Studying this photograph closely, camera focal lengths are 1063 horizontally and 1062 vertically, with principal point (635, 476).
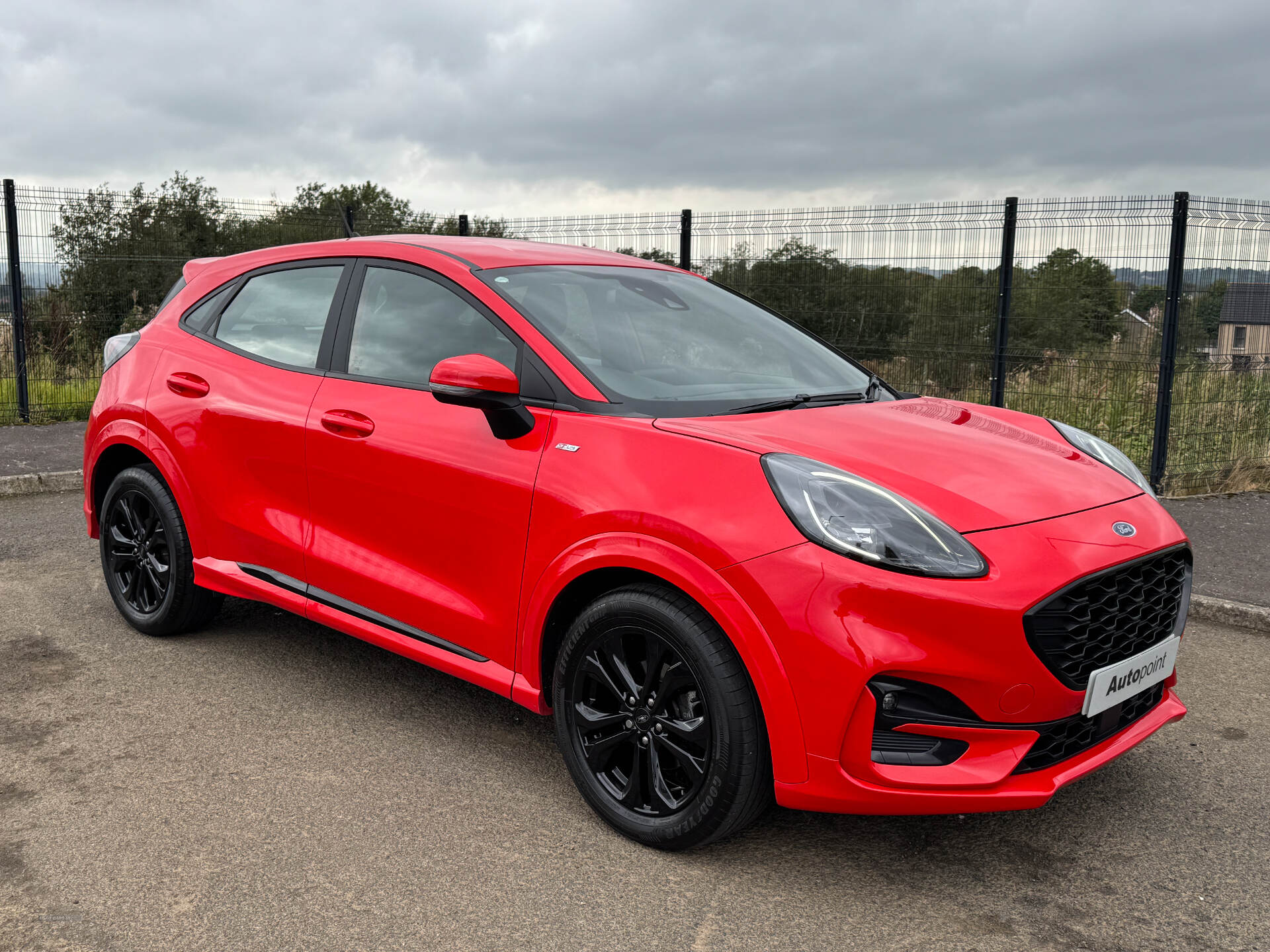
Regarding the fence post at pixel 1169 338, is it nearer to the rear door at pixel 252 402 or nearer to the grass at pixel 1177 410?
the grass at pixel 1177 410

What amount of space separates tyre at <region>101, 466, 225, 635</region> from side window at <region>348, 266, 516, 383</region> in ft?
4.32

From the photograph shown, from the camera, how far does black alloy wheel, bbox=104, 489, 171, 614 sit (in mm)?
4672

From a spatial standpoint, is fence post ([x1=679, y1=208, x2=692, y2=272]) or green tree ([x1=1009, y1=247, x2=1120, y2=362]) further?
fence post ([x1=679, y1=208, x2=692, y2=272])

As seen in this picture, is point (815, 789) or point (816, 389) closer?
point (815, 789)


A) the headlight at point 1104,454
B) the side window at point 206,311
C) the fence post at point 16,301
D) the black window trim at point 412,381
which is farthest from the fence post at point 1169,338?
the fence post at point 16,301

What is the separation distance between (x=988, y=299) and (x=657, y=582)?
678 cm

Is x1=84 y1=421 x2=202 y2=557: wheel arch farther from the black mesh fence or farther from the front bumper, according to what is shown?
the black mesh fence

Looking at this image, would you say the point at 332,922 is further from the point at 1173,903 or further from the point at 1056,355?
the point at 1056,355

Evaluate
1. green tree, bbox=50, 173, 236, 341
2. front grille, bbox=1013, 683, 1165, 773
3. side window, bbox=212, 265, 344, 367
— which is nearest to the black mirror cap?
side window, bbox=212, 265, 344, 367

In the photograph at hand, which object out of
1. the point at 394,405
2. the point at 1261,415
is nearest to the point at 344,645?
the point at 394,405

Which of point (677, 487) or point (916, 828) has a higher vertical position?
point (677, 487)

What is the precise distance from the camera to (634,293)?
394 cm

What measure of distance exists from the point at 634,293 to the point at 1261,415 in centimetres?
691

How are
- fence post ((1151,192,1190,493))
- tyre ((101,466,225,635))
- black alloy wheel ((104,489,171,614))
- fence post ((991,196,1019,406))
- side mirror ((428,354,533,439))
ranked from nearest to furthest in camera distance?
side mirror ((428,354,533,439)), tyre ((101,466,225,635)), black alloy wheel ((104,489,171,614)), fence post ((1151,192,1190,493)), fence post ((991,196,1019,406))
